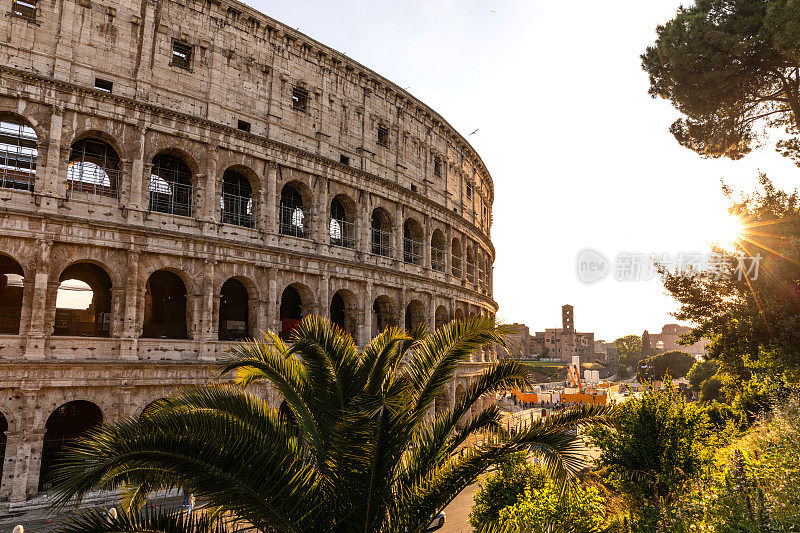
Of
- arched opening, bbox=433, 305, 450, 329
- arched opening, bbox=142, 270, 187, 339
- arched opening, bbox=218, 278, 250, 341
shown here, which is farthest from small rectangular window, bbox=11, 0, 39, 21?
arched opening, bbox=433, 305, 450, 329

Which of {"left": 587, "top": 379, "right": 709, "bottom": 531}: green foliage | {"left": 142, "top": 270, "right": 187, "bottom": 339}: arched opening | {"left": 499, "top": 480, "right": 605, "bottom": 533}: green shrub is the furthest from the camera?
{"left": 142, "top": 270, "right": 187, "bottom": 339}: arched opening

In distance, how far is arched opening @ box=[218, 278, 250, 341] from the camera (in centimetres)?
2253

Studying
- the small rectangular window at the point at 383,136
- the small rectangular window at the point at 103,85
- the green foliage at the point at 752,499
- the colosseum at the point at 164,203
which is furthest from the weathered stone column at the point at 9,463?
the small rectangular window at the point at 383,136

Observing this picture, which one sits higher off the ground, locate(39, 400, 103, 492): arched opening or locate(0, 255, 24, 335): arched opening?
locate(0, 255, 24, 335): arched opening

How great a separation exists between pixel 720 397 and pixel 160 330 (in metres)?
33.8

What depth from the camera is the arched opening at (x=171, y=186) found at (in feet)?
67.6

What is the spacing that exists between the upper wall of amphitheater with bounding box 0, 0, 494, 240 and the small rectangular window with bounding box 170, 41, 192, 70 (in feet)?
0.13

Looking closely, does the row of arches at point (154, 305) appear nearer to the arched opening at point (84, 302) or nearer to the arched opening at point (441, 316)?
the arched opening at point (84, 302)

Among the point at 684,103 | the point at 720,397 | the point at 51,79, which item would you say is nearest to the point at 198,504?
the point at 51,79

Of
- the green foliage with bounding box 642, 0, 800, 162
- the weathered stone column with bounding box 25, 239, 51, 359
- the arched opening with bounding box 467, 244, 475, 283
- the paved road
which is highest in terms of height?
the green foliage with bounding box 642, 0, 800, 162

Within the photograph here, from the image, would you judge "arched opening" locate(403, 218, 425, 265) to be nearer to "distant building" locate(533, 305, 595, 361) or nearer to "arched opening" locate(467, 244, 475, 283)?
"arched opening" locate(467, 244, 475, 283)

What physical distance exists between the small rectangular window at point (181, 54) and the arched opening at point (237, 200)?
451 cm

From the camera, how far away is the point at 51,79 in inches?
686

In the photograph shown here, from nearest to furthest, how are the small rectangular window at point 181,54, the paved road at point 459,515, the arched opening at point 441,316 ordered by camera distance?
1. the paved road at point 459,515
2. the small rectangular window at point 181,54
3. the arched opening at point 441,316
